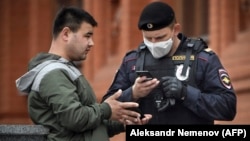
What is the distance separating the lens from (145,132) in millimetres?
5449

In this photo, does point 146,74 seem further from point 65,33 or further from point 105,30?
point 105,30

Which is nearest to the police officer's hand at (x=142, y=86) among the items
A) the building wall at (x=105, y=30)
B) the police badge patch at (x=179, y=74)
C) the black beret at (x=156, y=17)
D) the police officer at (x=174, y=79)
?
the police officer at (x=174, y=79)

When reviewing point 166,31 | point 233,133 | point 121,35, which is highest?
point 166,31

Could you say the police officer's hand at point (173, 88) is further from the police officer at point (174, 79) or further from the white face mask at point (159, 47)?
the white face mask at point (159, 47)

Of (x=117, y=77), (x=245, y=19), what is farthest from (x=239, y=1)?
(x=117, y=77)

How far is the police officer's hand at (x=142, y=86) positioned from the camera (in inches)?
217

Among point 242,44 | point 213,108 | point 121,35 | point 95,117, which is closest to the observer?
point 95,117

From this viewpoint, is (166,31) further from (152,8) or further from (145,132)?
(145,132)

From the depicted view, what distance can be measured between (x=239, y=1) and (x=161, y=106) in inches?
309

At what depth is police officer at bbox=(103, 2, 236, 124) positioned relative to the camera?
5.61 metres

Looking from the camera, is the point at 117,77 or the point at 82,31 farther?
the point at 117,77

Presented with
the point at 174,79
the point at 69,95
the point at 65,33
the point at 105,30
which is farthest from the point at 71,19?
the point at 105,30

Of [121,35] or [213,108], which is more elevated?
[213,108]

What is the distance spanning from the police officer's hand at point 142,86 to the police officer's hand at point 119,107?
157mm
